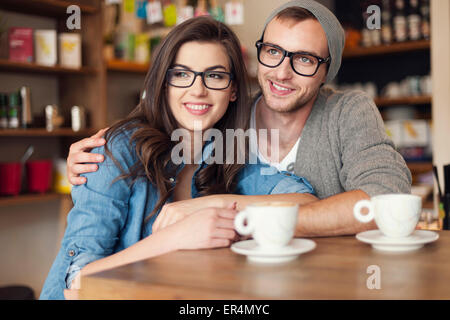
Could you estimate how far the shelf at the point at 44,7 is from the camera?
111 inches

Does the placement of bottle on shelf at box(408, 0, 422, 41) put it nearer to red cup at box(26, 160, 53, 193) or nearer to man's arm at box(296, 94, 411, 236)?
man's arm at box(296, 94, 411, 236)

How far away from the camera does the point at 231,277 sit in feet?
2.43

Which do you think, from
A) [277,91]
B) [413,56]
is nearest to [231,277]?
[277,91]

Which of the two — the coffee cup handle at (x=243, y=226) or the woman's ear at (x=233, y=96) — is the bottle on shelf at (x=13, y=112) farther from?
the coffee cup handle at (x=243, y=226)

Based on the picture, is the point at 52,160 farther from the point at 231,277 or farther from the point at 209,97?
the point at 231,277

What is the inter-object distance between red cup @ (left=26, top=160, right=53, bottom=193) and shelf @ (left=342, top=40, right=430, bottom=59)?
2901 millimetres

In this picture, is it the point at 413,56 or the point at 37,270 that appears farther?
the point at 413,56

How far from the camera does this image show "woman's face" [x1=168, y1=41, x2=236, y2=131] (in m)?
1.39

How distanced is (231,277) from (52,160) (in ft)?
8.92

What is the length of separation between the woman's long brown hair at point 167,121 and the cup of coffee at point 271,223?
1.63 feet

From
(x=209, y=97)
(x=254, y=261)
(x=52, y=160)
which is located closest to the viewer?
(x=254, y=261)

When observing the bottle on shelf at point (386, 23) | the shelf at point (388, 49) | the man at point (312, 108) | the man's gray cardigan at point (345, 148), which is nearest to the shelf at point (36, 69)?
the man at point (312, 108)

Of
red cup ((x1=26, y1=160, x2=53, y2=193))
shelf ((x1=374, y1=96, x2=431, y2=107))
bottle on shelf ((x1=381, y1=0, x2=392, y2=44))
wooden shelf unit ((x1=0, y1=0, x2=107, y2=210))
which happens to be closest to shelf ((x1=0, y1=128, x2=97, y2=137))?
wooden shelf unit ((x1=0, y1=0, x2=107, y2=210))

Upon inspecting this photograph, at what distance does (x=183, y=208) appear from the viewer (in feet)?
3.69
